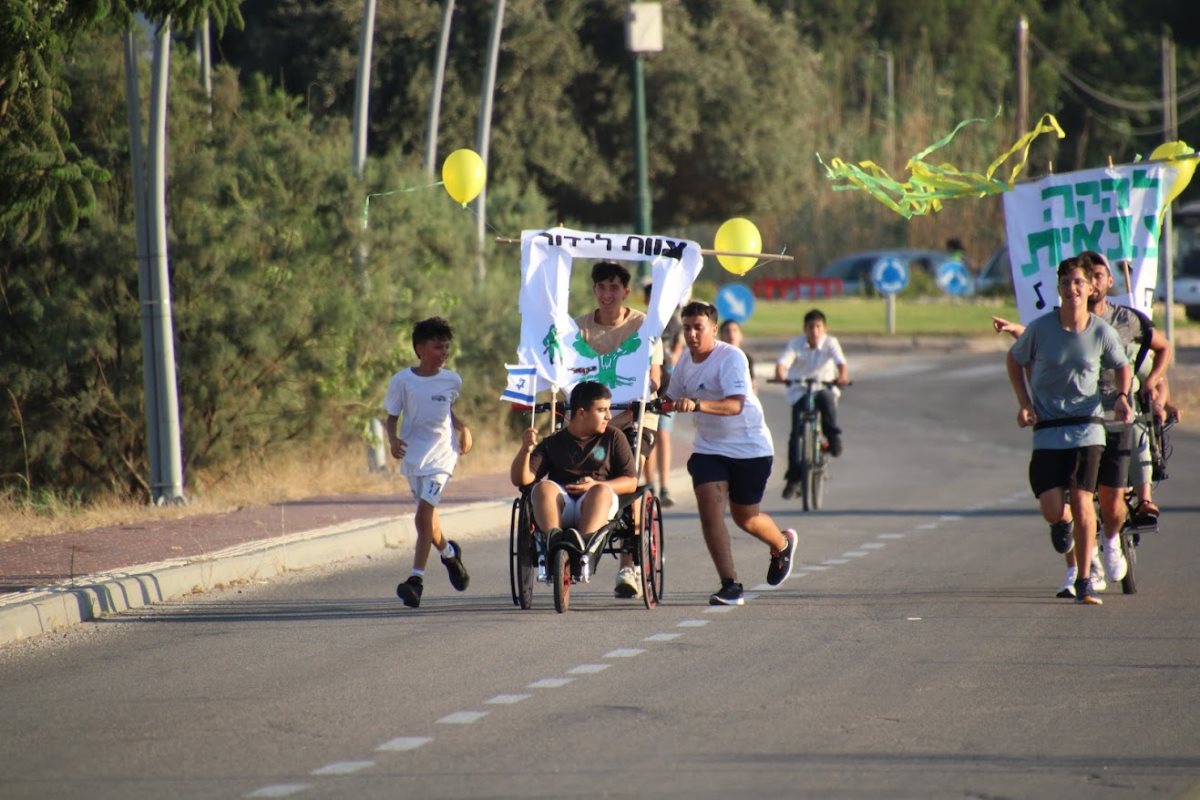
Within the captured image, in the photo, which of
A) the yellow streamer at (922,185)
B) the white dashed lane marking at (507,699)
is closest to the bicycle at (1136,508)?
the yellow streamer at (922,185)

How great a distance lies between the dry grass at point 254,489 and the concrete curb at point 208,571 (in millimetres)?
1830

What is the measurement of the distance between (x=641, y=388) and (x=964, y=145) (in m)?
53.0

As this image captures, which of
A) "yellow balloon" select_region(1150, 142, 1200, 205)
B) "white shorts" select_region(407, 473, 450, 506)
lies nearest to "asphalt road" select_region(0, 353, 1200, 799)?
"white shorts" select_region(407, 473, 450, 506)

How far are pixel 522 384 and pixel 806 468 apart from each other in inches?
242

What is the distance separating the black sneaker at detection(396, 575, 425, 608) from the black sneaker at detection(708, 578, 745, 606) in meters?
1.68


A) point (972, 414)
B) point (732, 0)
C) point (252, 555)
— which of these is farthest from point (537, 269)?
point (732, 0)

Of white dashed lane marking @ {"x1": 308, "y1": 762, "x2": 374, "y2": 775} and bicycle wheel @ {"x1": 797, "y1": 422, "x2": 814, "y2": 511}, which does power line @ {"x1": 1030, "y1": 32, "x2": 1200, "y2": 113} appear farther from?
white dashed lane marking @ {"x1": 308, "y1": 762, "x2": 374, "y2": 775}

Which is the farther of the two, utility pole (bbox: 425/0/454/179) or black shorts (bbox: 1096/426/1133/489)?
utility pole (bbox: 425/0/454/179)

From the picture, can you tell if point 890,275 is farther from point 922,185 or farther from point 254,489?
point 922,185

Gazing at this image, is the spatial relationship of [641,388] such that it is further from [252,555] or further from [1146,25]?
[1146,25]

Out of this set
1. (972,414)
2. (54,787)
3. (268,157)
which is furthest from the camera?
(972,414)

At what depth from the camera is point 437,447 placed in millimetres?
11391

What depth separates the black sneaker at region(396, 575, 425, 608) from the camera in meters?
11.2

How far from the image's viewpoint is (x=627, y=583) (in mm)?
11453
